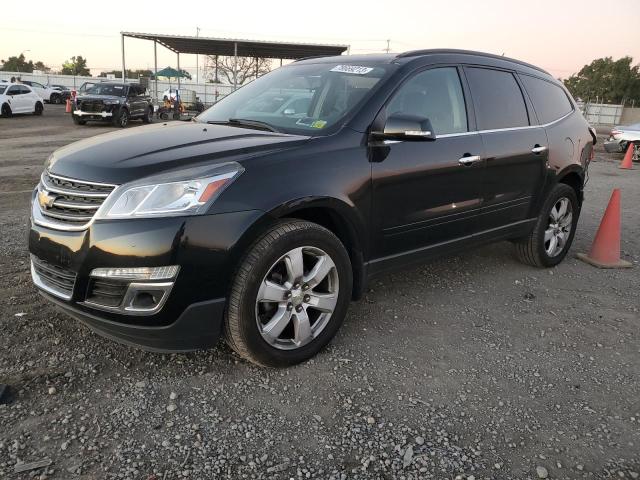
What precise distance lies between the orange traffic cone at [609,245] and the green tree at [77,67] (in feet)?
312

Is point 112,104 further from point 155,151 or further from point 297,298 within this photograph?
point 297,298

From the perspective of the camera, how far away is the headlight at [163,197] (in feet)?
8.18

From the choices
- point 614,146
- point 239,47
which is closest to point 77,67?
point 239,47

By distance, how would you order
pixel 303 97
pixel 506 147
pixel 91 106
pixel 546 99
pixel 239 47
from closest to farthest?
1. pixel 303 97
2. pixel 506 147
3. pixel 546 99
4. pixel 91 106
5. pixel 239 47

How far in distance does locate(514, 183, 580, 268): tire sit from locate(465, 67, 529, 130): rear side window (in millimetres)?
877

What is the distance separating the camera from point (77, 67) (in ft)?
289

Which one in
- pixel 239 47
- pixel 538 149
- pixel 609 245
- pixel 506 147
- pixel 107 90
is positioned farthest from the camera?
pixel 239 47

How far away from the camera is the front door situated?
10.9 feet

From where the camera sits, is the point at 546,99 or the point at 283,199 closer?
the point at 283,199

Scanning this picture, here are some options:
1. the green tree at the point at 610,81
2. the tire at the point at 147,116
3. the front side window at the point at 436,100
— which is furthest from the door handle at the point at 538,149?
the green tree at the point at 610,81

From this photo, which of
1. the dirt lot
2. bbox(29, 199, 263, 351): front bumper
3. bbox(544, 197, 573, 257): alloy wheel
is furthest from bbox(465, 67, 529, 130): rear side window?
bbox(29, 199, 263, 351): front bumper

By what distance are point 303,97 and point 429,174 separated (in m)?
1.04

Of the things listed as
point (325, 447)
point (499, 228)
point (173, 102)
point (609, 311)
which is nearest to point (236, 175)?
point (325, 447)

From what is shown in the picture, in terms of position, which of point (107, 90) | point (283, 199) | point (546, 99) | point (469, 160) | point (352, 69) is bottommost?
point (107, 90)
